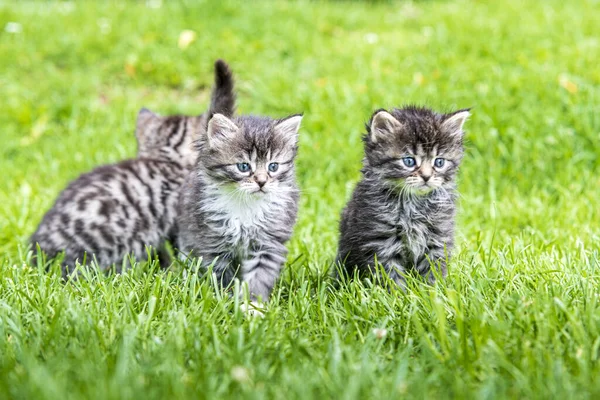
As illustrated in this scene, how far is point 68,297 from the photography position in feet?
12.1

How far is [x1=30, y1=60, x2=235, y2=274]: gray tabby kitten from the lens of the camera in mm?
4859

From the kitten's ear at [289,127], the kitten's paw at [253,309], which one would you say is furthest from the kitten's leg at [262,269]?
the kitten's ear at [289,127]

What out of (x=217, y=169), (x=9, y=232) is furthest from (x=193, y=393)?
(x=9, y=232)

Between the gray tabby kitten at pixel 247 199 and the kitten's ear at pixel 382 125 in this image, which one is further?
the gray tabby kitten at pixel 247 199

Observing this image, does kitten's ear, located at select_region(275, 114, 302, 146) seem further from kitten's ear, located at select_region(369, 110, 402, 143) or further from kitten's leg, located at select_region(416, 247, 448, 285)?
kitten's leg, located at select_region(416, 247, 448, 285)

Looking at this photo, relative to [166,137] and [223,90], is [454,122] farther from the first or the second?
[166,137]

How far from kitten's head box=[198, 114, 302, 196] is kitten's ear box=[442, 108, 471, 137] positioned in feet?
3.06

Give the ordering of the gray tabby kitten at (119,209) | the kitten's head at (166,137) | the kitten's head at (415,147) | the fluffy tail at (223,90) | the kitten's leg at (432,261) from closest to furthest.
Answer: the kitten's head at (415,147) < the kitten's leg at (432,261) < the gray tabby kitten at (119,209) < the fluffy tail at (223,90) < the kitten's head at (166,137)

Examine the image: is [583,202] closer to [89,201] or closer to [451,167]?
[451,167]

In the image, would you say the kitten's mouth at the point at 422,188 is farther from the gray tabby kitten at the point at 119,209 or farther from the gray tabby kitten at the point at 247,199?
the gray tabby kitten at the point at 119,209

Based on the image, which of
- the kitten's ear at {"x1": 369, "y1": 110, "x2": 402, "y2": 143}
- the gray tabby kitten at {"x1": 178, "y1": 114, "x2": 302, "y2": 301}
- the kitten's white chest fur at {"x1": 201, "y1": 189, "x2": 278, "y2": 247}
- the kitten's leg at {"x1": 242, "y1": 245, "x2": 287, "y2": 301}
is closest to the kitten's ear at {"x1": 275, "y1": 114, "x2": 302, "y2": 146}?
the gray tabby kitten at {"x1": 178, "y1": 114, "x2": 302, "y2": 301}

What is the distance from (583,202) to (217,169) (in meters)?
3.24

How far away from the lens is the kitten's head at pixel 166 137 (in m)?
5.52

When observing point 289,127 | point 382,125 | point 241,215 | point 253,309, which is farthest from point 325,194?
point 253,309
